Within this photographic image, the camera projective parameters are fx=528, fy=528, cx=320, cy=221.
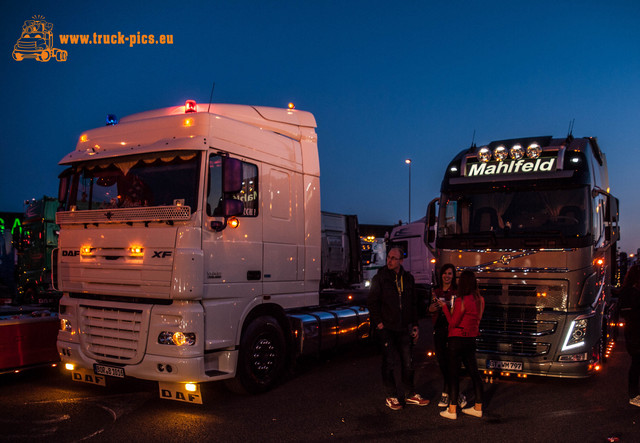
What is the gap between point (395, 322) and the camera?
6352 millimetres

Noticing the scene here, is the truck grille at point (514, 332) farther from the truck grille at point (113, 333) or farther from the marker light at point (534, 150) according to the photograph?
the truck grille at point (113, 333)

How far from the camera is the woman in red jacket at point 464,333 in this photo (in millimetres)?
5996

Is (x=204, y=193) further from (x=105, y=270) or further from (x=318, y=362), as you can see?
(x=318, y=362)

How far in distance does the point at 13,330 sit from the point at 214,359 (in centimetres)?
306

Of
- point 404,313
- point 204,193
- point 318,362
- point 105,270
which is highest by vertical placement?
point 204,193

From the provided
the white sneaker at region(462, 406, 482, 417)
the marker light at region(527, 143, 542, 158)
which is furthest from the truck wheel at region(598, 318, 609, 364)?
the white sneaker at region(462, 406, 482, 417)

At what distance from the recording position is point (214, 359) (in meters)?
6.25

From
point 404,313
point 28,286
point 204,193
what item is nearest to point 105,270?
point 204,193

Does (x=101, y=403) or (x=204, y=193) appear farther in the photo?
(x=101, y=403)

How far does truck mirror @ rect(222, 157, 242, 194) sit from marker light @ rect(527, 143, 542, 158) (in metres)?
4.45

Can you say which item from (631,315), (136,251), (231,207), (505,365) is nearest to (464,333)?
(505,365)

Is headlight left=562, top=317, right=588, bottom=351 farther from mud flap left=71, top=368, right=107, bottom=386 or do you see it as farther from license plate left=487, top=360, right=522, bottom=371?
mud flap left=71, top=368, right=107, bottom=386

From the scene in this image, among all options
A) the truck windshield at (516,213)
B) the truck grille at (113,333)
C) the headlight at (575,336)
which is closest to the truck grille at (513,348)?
the headlight at (575,336)

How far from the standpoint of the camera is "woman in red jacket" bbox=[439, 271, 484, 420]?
19.7 ft
